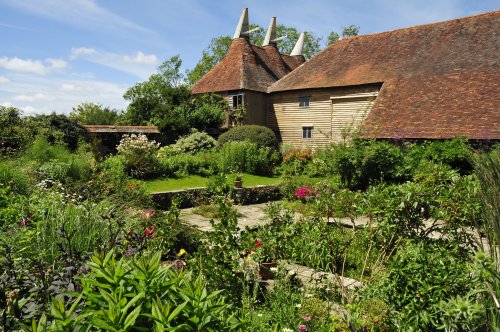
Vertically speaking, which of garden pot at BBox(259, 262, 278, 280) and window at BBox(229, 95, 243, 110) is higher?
window at BBox(229, 95, 243, 110)

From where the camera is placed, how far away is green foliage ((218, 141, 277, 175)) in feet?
55.6

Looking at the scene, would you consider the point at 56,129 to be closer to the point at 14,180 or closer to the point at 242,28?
the point at 14,180

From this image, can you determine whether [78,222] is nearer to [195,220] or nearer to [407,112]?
[195,220]

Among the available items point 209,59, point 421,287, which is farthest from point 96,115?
point 421,287

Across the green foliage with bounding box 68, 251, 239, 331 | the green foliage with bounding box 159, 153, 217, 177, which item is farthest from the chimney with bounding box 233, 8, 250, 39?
the green foliage with bounding box 68, 251, 239, 331

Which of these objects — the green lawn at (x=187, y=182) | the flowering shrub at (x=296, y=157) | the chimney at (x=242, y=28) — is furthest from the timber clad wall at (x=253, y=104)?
the green lawn at (x=187, y=182)

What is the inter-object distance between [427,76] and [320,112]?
22.8 feet

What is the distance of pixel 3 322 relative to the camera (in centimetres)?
243

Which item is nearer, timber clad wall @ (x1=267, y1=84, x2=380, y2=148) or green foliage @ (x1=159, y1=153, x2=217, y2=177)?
green foliage @ (x1=159, y1=153, x2=217, y2=177)

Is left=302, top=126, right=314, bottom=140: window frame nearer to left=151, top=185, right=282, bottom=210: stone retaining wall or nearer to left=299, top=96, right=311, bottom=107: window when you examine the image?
left=299, top=96, right=311, bottom=107: window

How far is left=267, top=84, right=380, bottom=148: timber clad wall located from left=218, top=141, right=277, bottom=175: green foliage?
22.7ft

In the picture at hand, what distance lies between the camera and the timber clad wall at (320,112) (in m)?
23.3

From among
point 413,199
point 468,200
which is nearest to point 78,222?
point 413,199

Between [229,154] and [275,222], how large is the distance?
437 inches
